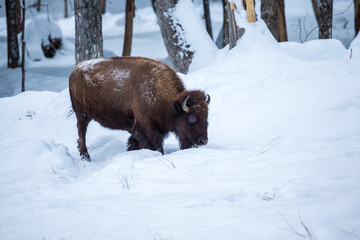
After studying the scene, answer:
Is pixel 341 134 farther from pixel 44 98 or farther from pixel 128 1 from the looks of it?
pixel 128 1

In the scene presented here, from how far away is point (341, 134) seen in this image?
4.50 m

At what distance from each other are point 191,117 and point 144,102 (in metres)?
0.71

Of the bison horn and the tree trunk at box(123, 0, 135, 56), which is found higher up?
the tree trunk at box(123, 0, 135, 56)

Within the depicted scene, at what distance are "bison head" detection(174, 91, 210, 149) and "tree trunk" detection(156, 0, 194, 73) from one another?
132 inches

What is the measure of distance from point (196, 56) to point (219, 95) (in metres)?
2.07

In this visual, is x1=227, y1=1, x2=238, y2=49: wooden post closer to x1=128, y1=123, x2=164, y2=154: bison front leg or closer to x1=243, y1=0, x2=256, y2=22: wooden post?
x1=243, y1=0, x2=256, y2=22: wooden post

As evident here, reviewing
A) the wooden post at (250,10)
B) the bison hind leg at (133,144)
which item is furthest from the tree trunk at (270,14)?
the bison hind leg at (133,144)

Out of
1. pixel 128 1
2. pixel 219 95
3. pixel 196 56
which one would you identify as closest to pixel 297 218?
pixel 219 95

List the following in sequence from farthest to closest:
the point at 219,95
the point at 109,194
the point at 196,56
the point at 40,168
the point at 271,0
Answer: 1. the point at 271,0
2. the point at 196,56
3. the point at 219,95
4. the point at 40,168
5. the point at 109,194

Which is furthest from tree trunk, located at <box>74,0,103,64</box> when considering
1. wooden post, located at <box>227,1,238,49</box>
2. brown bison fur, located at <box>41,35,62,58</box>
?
brown bison fur, located at <box>41,35,62,58</box>

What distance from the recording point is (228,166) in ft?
11.9

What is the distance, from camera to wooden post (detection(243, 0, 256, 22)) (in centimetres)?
793

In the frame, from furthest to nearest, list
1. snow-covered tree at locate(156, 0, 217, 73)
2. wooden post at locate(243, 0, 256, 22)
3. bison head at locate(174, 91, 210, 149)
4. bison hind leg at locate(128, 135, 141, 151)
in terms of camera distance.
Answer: snow-covered tree at locate(156, 0, 217, 73) → wooden post at locate(243, 0, 256, 22) → bison hind leg at locate(128, 135, 141, 151) → bison head at locate(174, 91, 210, 149)

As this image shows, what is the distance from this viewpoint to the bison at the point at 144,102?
5.54m
